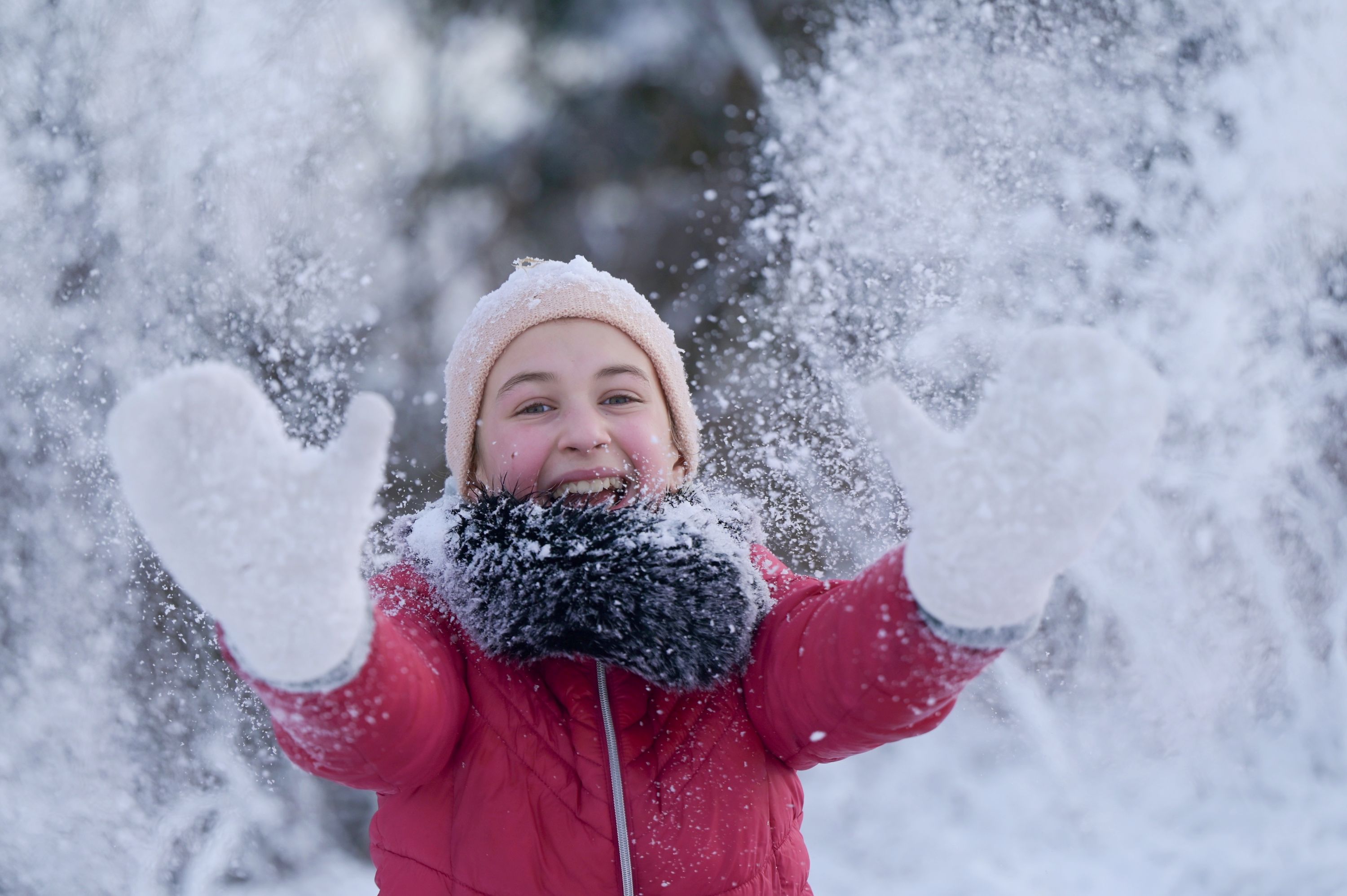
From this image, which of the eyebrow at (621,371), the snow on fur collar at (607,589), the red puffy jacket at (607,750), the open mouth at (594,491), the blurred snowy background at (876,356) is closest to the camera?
the red puffy jacket at (607,750)

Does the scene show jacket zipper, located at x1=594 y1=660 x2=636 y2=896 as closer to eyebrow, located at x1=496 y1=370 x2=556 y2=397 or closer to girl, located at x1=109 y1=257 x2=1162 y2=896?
girl, located at x1=109 y1=257 x2=1162 y2=896

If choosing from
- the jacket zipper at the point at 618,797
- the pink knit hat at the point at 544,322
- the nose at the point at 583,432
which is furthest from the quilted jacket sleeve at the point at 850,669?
the pink knit hat at the point at 544,322

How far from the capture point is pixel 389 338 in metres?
2.20

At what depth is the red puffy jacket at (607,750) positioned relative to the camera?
737mm

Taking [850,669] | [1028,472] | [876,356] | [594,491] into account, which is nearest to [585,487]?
[594,491]

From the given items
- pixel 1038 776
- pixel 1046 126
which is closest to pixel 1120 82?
pixel 1046 126

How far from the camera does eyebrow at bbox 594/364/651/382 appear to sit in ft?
3.60

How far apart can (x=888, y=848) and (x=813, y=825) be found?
17 centimetres

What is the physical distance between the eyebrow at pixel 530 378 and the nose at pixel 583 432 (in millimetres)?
68

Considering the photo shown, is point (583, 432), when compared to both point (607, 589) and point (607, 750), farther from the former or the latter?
point (607, 750)

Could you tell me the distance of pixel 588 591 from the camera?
867 mm

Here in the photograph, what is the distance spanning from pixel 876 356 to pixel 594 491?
1064mm

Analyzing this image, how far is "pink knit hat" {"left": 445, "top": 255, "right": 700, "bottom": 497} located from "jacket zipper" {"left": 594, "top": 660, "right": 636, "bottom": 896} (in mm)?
415

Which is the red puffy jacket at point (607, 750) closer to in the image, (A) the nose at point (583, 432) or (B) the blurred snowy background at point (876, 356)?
(A) the nose at point (583, 432)
